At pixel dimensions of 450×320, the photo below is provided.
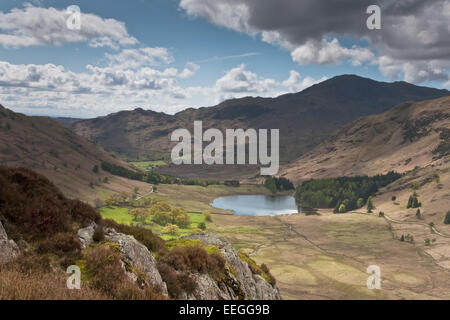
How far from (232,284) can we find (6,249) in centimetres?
1430

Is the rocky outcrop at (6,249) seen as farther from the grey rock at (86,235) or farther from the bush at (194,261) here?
the bush at (194,261)

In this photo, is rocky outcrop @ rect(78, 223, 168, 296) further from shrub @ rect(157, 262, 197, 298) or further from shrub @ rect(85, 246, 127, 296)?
shrub @ rect(85, 246, 127, 296)

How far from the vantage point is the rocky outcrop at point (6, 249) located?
13.0m

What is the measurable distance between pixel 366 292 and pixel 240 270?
117144 mm

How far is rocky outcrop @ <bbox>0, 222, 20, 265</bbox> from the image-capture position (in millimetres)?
13008

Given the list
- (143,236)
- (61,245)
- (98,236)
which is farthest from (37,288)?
(143,236)

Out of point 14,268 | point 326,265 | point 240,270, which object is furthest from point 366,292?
point 14,268

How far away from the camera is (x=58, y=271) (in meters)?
13.2

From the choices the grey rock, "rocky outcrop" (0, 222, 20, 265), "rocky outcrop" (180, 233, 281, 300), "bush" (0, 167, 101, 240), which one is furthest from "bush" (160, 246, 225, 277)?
"rocky outcrop" (0, 222, 20, 265)

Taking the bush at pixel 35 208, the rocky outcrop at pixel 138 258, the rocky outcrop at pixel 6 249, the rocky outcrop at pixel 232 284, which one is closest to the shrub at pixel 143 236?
the bush at pixel 35 208

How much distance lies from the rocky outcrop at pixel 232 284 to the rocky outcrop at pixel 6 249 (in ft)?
29.8

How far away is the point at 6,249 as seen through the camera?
1338 cm

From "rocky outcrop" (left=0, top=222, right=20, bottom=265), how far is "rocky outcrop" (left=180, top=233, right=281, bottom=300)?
29.8ft

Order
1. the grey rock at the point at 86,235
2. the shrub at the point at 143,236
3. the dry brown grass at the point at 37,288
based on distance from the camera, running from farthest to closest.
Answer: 1. the shrub at the point at 143,236
2. the grey rock at the point at 86,235
3. the dry brown grass at the point at 37,288
